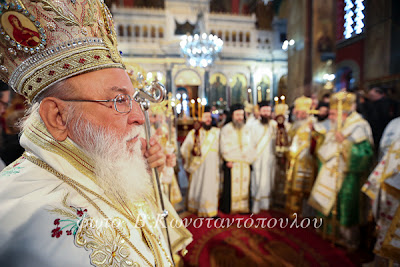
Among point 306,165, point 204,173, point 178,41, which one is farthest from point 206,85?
point 306,165

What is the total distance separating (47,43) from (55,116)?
0.27 m

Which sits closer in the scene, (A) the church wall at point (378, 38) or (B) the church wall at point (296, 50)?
Result: (A) the church wall at point (378, 38)

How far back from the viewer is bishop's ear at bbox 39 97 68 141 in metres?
0.82

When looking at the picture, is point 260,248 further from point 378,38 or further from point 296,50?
point 296,50

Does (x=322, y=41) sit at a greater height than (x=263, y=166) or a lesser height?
greater

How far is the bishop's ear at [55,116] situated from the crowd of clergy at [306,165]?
1390 mm

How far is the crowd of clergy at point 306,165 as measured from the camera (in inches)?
99.5

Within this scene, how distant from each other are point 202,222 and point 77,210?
3.74 meters

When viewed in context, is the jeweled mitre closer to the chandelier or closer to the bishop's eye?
the bishop's eye

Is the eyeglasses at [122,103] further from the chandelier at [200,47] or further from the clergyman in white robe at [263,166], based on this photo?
the chandelier at [200,47]

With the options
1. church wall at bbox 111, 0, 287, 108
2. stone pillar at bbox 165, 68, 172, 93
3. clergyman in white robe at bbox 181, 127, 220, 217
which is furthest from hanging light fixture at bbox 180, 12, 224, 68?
clergyman in white robe at bbox 181, 127, 220, 217

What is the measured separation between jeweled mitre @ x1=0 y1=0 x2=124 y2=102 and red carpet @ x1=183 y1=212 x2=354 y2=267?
289cm

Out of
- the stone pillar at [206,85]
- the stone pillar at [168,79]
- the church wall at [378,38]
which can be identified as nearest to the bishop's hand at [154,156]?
the church wall at [378,38]

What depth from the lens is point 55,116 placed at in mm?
839
